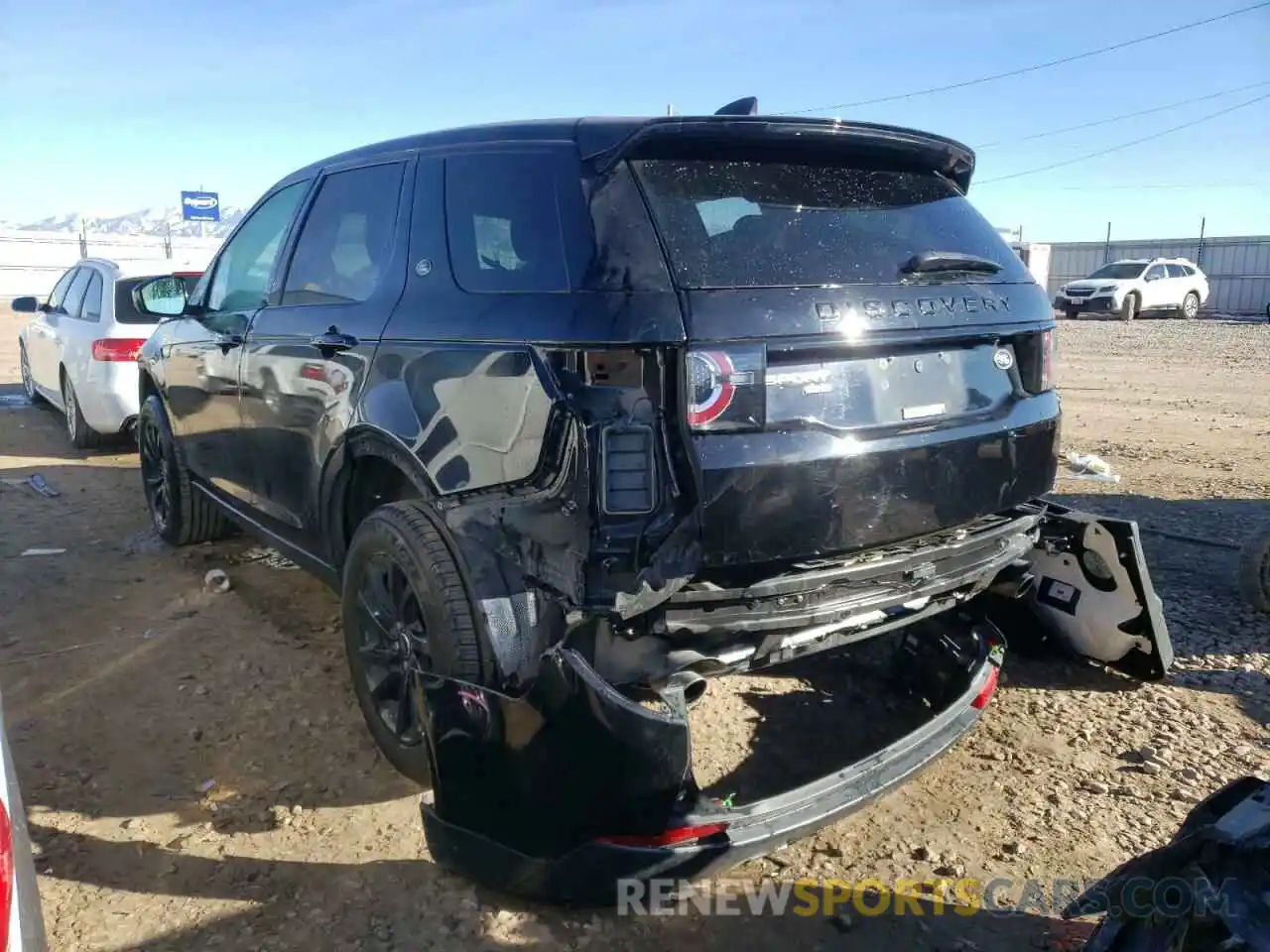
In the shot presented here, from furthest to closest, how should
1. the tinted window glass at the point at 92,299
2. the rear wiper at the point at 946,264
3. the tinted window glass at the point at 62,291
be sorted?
the tinted window glass at the point at 62,291
the tinted window glass at the point at 92,299
the rear wiper at the point at 946,264

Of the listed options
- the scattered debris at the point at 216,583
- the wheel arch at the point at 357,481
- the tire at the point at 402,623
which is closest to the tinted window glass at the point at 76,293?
the scattered debris at the point at 216,583

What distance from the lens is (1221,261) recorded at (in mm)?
30516

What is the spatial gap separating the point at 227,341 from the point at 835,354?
9.41ft

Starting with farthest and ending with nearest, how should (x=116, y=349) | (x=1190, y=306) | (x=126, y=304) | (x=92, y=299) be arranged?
(x=1190, y=306) < (x=92, y=299) < (x=126, y=304) < (x=116, y=349)

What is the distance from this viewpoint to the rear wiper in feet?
8.91

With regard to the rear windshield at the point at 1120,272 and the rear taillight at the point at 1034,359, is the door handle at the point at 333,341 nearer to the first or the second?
the rear taillight at the point at 1034,359

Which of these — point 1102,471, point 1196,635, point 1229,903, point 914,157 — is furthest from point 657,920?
point 1102,471

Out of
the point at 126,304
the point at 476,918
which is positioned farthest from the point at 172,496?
the point at 476,918

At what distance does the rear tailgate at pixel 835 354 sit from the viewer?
2.32m

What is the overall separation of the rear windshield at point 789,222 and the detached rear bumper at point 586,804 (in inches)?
41.9

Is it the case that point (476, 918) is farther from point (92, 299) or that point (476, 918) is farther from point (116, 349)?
point (92, 299)

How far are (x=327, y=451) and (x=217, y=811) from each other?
120cm

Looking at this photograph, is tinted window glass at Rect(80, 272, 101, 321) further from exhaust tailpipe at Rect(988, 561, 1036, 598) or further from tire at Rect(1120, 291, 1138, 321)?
tire at Rect(1120, 291, 1138, 321)

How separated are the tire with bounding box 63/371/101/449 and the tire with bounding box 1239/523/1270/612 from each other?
26.2ft
